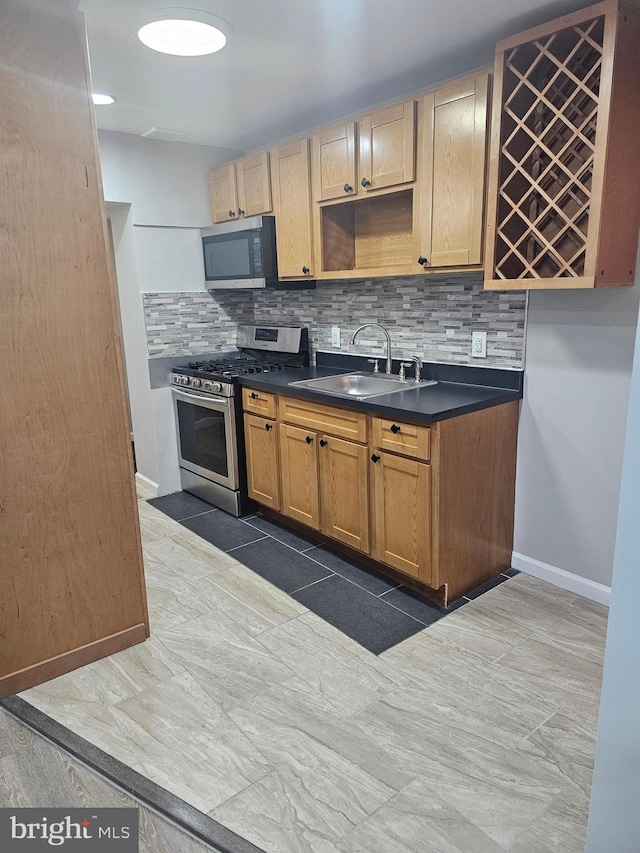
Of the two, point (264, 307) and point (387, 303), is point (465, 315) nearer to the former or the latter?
point (387, 303)

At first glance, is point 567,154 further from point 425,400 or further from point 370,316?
point 370,316

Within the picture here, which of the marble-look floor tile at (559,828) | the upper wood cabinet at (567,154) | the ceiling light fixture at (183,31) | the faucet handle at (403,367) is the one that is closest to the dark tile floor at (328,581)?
the marble-look floor tile at (559,828)

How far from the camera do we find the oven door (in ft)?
11.5

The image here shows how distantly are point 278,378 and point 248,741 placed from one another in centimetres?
197

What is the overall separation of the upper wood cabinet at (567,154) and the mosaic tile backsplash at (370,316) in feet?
1.22

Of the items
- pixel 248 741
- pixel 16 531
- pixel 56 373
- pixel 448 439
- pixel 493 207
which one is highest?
pixel 493 207

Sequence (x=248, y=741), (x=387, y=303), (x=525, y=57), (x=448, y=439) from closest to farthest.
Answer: (x=248, y=741)
(x=525, y=57)
(x=448, y=439)
(x=387, y=303)

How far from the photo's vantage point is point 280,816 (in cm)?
156

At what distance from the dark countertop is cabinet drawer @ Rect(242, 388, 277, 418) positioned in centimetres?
7

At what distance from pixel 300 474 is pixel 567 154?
190 cm

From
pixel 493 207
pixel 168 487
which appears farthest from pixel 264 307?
pixel 493 207

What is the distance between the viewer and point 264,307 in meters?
4.16

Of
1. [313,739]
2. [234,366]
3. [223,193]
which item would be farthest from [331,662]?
[223,193]

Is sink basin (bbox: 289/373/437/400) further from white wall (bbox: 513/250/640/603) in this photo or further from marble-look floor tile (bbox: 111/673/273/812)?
marble-look floor tile (bbox: 111/673/273/812)
